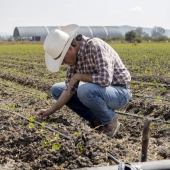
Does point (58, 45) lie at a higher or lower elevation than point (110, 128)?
higher

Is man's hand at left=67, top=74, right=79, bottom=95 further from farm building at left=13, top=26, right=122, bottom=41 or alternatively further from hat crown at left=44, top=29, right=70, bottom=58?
farm building at left=13, top=26, right=122, bottom=41

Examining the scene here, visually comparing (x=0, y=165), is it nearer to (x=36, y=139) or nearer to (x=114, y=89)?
(x=36, y=139)

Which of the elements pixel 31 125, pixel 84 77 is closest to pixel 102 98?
pixel 84 77

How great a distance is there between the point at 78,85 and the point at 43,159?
134cm

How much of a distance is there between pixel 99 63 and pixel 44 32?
60.4m

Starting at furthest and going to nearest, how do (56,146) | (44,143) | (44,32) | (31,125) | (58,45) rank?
(44,32)
(31,125)
(58,45)
(44,143)
(56,146)

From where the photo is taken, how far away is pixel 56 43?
386 centimetres

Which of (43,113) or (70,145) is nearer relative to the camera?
(70,145)

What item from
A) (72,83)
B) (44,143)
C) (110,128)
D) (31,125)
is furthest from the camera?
(110,128)

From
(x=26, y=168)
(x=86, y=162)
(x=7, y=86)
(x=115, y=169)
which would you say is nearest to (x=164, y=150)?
(x=86, y=162)

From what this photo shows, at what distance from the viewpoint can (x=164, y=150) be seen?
3504 mm

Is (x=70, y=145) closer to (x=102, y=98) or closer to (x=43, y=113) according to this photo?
(x=102, y=98)

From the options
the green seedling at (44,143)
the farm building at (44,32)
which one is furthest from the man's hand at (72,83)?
the farm building at (44,32)

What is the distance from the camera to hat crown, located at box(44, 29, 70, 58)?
12.6ft
